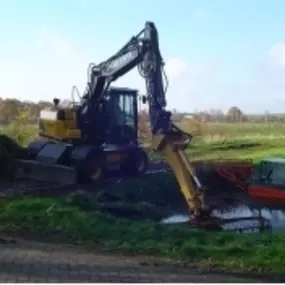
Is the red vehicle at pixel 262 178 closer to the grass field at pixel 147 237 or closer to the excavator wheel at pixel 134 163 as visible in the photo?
the excavator wheel at pixel 134 163

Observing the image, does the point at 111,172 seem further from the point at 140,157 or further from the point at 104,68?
the point at 104,68

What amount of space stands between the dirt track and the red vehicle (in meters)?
12.5

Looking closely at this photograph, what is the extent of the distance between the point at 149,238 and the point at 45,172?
9838 mm

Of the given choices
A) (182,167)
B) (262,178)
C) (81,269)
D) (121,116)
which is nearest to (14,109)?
(121,116)

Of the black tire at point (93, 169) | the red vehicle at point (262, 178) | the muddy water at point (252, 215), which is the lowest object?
the muddy water at point (252, 215)

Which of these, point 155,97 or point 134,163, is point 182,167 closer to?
point 155,97

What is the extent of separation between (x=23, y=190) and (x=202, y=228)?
6580 mm

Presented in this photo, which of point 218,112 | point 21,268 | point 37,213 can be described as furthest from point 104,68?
point 218,112

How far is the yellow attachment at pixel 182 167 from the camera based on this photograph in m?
14.8

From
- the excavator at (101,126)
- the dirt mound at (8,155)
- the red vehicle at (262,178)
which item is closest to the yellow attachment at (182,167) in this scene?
the excavator at (101,126)

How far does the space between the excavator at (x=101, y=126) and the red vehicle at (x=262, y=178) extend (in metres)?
3.85

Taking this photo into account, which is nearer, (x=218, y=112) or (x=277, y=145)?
(x=277, y=145)

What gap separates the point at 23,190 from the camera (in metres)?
18.3

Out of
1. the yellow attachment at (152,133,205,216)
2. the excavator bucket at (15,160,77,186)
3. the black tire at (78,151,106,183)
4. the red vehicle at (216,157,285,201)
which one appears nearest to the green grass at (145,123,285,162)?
the red vehicle at (216,157,285,201)
